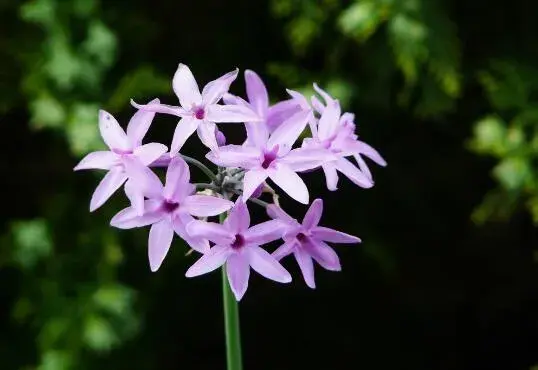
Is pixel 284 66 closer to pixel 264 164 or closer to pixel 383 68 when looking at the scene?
pixel 383 68

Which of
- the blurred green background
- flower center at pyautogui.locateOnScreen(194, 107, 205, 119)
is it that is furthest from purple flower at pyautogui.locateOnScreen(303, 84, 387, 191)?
the blurred green background

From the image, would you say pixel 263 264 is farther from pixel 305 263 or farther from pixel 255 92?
pixel 255 92

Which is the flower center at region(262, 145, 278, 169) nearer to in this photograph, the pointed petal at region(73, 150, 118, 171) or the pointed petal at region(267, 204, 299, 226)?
the pointed petal at region(267, 204, 299, 226)

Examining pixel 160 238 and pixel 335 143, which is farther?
pixel 335 143

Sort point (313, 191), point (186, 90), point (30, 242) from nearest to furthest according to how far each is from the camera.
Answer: point (186, 90)
point (30, 242)
point (313, 191)

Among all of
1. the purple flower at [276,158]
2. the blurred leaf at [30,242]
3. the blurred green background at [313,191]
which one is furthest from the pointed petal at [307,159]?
the blurred leaf at [30,242]

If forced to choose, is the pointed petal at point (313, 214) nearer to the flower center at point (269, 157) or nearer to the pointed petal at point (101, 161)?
the flower center at point (269, 157)

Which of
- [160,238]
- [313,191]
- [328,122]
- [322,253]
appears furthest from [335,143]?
[313,191]
